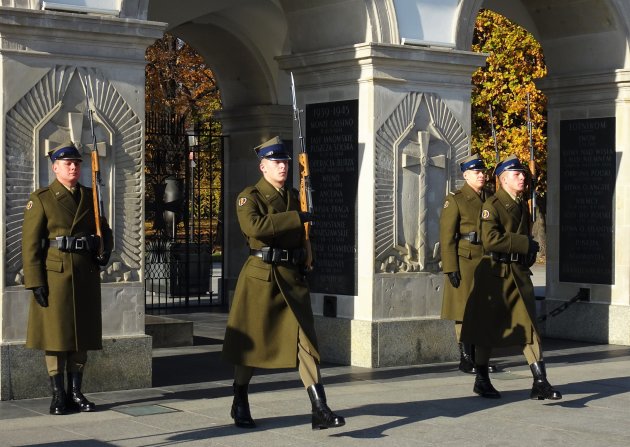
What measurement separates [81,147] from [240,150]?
771 cm

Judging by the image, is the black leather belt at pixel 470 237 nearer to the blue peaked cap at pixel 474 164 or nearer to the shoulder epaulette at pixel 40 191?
the blue peaked cap at pixel 474 164

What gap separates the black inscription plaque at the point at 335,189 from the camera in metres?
11.9

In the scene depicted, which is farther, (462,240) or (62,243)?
(462,240)

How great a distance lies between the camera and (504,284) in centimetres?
965

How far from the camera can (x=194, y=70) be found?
3772 centimetres

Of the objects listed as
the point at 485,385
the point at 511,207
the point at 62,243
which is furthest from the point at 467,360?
the point at 62,243

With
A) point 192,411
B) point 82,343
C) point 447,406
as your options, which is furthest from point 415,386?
point 82,343

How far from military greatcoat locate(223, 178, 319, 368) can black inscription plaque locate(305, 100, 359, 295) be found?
3.52m

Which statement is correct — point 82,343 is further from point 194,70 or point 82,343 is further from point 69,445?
point 194,70

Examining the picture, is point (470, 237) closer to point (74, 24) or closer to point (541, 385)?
point (541, 385)

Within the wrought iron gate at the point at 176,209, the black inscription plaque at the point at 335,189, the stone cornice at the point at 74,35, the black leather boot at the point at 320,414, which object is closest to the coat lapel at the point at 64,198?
the stone cornice at the point at 74,35

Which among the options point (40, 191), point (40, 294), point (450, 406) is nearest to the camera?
point (40, 294)

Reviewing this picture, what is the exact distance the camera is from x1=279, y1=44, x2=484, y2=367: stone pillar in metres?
11.8

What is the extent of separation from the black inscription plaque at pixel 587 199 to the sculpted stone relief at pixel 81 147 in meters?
6.19
